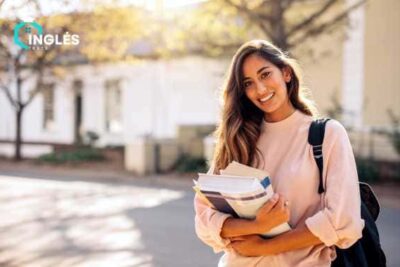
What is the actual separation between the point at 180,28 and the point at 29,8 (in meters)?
11.9

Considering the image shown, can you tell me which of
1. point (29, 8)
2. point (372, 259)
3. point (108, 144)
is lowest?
point (108, 144)

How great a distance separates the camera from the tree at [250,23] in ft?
51.5

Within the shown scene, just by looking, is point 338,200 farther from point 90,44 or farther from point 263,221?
point 90,44

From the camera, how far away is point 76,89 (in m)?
27.2

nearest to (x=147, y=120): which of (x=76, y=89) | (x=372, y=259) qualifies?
(x=76, y=89)

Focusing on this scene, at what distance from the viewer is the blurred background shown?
8.30m

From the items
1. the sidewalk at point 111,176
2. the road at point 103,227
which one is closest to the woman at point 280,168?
the road at point 103,227

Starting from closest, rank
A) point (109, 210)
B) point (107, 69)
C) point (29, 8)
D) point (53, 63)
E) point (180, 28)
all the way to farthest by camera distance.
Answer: point (29, 8)
point (109, 210)
point (180, 28)
point (53, 63)
point (107, 69)

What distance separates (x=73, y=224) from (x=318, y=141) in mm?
7970

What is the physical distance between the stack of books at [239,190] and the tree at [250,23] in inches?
522

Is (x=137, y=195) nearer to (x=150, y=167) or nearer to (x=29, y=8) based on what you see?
(x=150, y=167)

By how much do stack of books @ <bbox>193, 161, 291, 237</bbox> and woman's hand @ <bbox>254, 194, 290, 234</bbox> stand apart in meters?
0.02

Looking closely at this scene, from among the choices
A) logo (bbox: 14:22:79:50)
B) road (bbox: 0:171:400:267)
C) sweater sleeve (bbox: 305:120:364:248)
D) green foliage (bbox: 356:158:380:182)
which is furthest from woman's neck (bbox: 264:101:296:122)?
green foliage (bbox: 356:158:380:182)

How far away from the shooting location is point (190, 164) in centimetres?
1839
